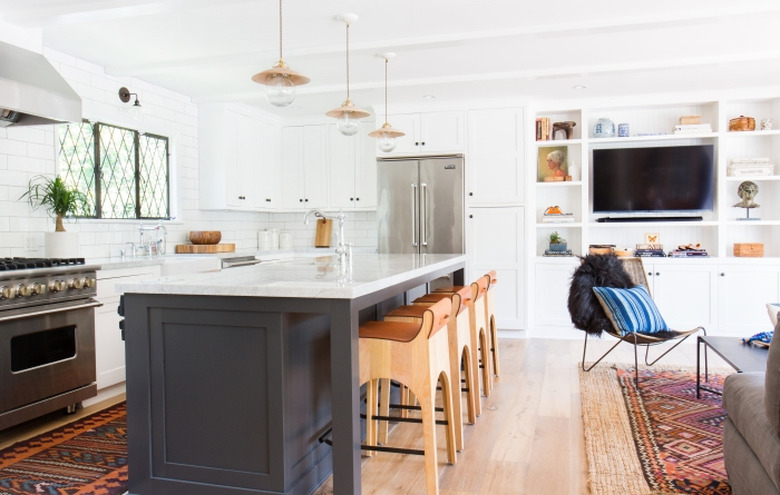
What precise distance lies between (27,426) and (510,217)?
4.41 m

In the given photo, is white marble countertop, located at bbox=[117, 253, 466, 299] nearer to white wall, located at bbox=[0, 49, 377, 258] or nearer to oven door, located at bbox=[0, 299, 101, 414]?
oven door, located at bbox=[0, 299, 101, 414]

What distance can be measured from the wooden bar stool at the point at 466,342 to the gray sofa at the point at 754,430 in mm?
1230

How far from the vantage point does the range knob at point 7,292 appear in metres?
3.16

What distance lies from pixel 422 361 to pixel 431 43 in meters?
2.52

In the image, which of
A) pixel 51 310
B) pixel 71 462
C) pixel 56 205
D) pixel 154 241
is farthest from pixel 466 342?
pixel 154 241

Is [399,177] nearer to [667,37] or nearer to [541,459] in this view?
[667,37]

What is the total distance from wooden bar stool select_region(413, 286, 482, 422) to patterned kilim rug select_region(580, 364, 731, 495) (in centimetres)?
63

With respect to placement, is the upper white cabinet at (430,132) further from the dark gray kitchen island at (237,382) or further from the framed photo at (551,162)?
the dark gray kitchen island at (237,382)

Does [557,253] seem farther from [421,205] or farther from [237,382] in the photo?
[237,382]

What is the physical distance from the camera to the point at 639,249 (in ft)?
19.9

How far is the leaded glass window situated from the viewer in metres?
4.57

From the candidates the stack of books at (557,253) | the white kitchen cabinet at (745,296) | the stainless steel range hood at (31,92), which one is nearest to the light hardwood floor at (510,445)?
the stack of books at (557,253)

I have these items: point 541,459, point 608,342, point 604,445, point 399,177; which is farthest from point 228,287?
point 608,342

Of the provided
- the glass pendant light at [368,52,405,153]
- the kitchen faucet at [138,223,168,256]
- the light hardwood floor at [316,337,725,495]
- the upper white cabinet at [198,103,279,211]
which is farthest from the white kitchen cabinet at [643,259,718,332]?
the kitchen faucet at [138,223,168,256]
